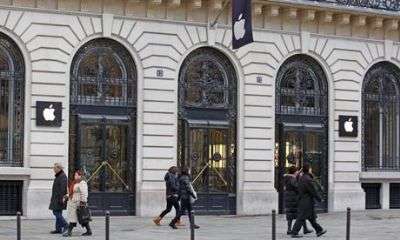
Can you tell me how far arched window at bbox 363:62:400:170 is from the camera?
33.1 m

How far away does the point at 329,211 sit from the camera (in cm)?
3181

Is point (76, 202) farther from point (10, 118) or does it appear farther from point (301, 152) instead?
point (301, 152)

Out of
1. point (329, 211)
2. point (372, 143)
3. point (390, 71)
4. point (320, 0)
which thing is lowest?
point (329, 211)

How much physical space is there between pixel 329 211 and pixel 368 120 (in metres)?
3.89

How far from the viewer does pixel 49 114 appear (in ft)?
89.3

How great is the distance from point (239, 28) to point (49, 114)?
6.37 metres

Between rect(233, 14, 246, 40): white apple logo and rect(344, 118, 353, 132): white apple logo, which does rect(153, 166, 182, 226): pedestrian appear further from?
rect(344, 118, 353, 132): white apple logo

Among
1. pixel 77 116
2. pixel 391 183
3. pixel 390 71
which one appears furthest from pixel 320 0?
pixel 77 116

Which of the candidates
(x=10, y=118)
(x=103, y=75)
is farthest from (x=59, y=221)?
(x=103, y=75)

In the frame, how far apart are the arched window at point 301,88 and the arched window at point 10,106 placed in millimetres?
9203

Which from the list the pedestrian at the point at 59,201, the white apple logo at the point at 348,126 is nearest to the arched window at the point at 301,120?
A: the white apple logo at the point at 348,126

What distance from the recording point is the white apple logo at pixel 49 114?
27156 mm

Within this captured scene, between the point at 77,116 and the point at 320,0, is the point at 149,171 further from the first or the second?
the point at 320,0

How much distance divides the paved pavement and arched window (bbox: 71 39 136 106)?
12.8 feet
